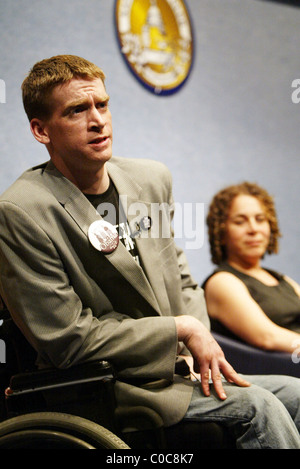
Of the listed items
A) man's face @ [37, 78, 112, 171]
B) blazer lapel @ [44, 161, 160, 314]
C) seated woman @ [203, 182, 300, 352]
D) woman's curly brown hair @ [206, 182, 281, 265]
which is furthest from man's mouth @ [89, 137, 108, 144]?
woman's curly brown hair @ [206, 182, 281, 265]

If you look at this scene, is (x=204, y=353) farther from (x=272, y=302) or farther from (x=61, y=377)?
(x=272, y=302)

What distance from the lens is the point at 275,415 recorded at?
1.41 metres

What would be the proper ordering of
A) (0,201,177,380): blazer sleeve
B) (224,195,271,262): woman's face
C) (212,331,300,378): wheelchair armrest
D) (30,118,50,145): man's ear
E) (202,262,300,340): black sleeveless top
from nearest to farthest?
(0,201,177,380): blazer sleeve, (30,118,50,145): man's ear, (212,331,300,378): wheelchair armrest, (202,262,300,340): black sleeveless top, (224,195,271,262): woman's face

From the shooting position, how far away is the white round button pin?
152 cm

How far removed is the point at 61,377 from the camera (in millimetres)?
1355

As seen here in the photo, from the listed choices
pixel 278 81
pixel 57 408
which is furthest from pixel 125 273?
pixel 278 81

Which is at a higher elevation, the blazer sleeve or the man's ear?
the man's ear

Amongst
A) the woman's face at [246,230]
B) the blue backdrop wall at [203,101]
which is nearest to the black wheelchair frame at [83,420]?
the blue backdrop wall at [203,101]

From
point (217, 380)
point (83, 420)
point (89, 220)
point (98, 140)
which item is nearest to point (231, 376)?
point (217, 380)

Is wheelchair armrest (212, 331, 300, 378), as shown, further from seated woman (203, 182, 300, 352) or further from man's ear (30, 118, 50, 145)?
man's ear (30, 118, 50, 145)

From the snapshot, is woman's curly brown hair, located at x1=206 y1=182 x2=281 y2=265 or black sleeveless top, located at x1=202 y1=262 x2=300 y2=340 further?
woman's curly brown hair, located at x1=206 y1=182 x2=281 y2=265

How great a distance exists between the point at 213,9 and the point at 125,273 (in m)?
2.07

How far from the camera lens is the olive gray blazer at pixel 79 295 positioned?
1413 millimetres
